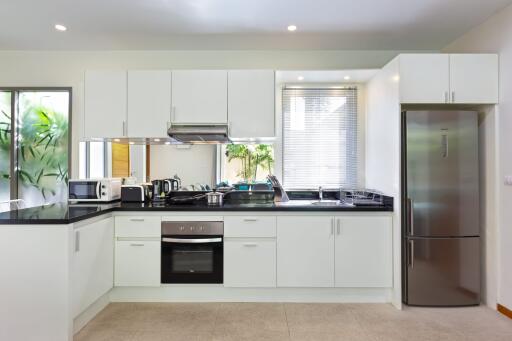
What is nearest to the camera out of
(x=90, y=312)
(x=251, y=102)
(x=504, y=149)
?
(x=90, y=312)

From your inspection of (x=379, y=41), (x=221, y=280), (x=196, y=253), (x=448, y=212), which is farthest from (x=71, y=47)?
(x=448, y=212)

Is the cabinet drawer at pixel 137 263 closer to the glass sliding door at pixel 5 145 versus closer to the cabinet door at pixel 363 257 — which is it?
the cabinet door at pixel 363 257

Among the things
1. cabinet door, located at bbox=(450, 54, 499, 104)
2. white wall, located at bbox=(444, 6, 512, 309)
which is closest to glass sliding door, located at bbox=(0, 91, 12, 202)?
cabinet door, located at bbox=(450, 54, 499, 104)

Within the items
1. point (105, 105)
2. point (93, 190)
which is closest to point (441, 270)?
point (93, 190)

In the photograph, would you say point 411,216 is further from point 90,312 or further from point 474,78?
point 90,312

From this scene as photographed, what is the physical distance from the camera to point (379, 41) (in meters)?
3.22

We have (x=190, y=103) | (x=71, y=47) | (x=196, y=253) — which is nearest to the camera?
(x=196, y=253)

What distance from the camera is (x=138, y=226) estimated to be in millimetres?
2732

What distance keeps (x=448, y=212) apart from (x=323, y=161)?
1.37 metres

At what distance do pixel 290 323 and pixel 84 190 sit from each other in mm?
2321

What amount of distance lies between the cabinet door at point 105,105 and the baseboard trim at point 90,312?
1575mm

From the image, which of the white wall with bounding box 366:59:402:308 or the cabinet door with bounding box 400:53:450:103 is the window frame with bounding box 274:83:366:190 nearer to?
the white wall with bounding box 366:59:402:308

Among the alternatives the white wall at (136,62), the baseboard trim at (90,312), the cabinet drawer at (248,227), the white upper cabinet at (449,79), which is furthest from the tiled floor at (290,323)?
the white wall at (136,62)

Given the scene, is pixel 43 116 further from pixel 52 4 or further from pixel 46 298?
pixel 46 298
